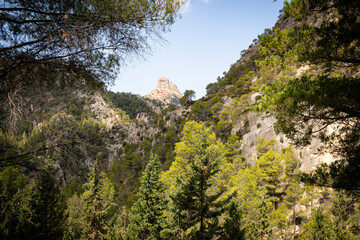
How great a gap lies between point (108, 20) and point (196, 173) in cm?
705

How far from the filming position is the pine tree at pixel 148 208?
12.4m

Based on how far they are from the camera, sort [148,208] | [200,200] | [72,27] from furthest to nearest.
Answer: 1. [148,208]
2. [200,200]
3. [72,27]

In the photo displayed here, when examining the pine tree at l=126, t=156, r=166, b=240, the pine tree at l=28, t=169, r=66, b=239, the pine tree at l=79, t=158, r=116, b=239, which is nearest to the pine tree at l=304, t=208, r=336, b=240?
the pine tree at l=126, t=156, r=166, b=240

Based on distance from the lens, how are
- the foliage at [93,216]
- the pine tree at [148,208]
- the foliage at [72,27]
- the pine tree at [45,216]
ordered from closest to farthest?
the foliage at [72,27], the pine tree at [45,216], the pine tree at [148,208], the foliage at [93,216]

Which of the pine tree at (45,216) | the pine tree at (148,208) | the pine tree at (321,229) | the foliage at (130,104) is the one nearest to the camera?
the pine tree at (45,216)

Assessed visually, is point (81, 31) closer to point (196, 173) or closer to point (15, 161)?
point (15, 161)

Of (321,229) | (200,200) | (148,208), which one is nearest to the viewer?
(200,200)

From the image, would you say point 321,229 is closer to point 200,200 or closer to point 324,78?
point 200,200

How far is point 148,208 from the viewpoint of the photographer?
12781mm

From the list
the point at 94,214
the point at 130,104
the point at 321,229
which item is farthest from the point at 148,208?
the point at 130,104

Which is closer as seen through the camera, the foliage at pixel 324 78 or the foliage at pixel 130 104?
the foliage at pixel 324 78

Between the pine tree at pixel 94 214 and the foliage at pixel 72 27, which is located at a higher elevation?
the foliage at pixel 72 27

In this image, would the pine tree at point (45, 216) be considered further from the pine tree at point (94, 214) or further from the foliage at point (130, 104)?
the foliage at point (130, 104)

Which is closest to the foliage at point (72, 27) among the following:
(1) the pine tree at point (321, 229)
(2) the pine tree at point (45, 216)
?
(2) the pine tree at point (45, 216)
